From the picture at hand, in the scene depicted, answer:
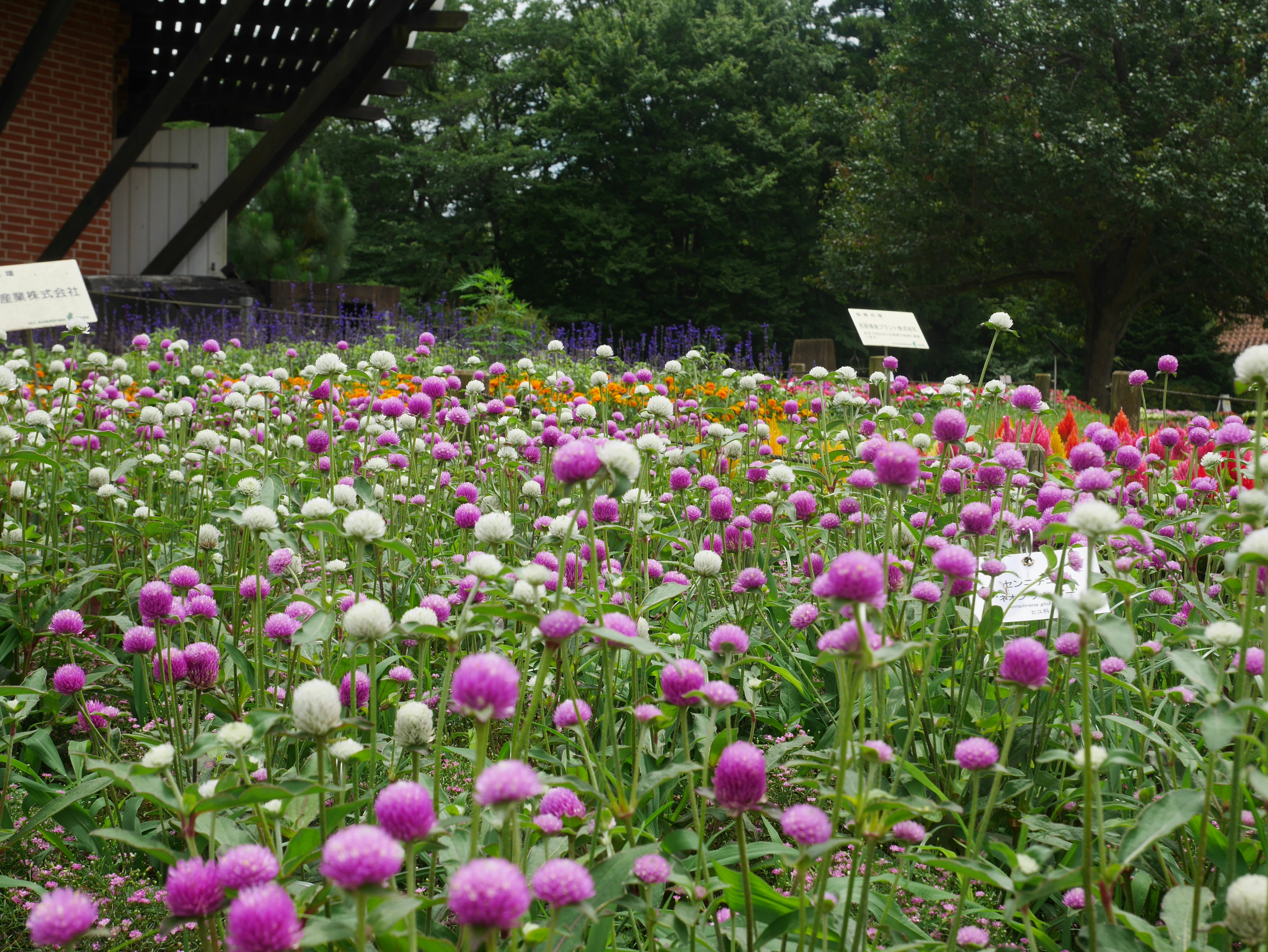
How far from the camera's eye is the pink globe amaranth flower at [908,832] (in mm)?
1273

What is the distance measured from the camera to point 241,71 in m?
10.5

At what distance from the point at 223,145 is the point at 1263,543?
12118mm

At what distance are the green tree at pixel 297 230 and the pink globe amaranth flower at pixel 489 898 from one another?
17.5 metres

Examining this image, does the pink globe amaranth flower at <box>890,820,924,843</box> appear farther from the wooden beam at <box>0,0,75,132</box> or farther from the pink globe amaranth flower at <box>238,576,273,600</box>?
the wooden beam at <box>0,0,75,132</box>

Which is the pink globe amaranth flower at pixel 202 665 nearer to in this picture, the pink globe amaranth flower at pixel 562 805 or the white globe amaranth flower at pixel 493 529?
the white globe amaranth flower at pixel 493 529

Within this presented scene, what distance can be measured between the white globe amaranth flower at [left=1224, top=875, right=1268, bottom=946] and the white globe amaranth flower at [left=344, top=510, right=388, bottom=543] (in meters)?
1.16

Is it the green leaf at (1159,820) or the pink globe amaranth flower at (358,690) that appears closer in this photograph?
the green leaf at (1159,820)

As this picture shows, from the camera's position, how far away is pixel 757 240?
27.9m

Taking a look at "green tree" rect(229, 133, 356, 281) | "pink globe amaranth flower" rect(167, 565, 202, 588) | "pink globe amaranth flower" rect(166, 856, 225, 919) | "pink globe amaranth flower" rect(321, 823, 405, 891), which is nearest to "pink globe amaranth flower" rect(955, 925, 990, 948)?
"pink globe amaranth flower" rect(321, 823, 405, 891)

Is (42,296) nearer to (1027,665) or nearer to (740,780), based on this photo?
(740,780)

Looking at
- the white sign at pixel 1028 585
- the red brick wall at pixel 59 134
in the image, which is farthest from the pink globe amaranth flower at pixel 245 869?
the red brick wall at pixel 59 134

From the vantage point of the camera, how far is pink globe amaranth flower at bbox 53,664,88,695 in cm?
174

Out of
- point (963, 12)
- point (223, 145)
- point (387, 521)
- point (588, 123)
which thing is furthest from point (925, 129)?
point (387, 521)

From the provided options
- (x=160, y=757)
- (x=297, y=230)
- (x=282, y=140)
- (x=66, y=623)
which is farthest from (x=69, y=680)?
(x=297, y=230)
